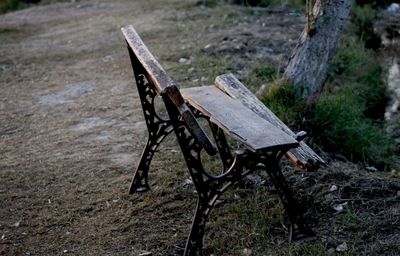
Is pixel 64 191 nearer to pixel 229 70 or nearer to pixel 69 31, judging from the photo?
pixel 229 70

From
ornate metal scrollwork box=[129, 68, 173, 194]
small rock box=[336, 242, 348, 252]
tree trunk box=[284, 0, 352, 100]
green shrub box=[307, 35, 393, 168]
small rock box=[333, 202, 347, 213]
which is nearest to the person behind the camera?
small rock box=[336, 242, 348, 252]

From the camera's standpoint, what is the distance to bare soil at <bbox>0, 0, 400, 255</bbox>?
3.34m

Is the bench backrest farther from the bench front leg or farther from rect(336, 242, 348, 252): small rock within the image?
rect(336, 242, 348, 252): small rock

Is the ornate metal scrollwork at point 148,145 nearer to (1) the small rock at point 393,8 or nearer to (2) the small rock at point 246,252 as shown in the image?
(2) the small rock at point 246,252

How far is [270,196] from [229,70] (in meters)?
2.89

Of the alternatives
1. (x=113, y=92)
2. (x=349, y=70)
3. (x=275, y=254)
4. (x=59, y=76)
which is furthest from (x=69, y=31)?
(x=275, y=254)

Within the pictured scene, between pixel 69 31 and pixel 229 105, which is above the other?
pixel 229 105

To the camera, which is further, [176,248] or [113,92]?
[113,92]

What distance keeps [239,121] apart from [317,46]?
1.91 m

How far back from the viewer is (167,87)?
293 cm

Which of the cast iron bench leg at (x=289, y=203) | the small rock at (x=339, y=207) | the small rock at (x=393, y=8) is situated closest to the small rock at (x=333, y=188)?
the small rock at (x=339, y=207)

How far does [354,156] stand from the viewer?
4.98 metres

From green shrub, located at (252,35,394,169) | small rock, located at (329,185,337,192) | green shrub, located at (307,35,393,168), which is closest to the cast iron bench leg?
small rock, located at (329,185,337,192)

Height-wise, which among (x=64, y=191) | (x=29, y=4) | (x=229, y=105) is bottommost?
(x=29, y=4)
